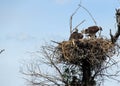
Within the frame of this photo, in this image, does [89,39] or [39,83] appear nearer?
[89,39]

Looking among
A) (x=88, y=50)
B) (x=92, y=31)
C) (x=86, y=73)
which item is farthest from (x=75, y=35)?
(x=86, y=73)

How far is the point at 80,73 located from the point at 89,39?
166 centimetres

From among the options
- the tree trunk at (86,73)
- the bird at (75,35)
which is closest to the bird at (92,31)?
the bird at (75,35)

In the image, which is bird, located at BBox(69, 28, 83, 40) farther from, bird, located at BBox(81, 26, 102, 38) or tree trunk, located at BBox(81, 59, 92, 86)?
tree trunk, located at BBox(81, 59, 92, 86)

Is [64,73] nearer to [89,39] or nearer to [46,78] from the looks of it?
[46,78]

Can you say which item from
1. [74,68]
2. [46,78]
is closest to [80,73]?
[74,68]

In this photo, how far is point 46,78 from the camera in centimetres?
1559

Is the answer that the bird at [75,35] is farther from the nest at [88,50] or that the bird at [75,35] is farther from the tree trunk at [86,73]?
the tree trunk at [86,73]

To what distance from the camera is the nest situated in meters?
14.5

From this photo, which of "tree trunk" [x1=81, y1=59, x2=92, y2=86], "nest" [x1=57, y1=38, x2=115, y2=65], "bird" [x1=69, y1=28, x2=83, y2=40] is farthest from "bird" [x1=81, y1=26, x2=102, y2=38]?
"tree trunk" [x1=81, y1=59, x2=92, y2=86]

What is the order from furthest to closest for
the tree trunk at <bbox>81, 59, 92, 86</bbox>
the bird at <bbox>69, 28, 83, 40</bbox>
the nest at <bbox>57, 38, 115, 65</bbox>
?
1. the tree trunk at <bbox>81, 59, 92, 86</bbox>
2. the bird at <bbox>69, 28, 83, 40</bbox>
3. the nest at <bbox>57, 38, 115, 65</bbox>

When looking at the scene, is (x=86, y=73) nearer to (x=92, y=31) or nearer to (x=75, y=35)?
(x=75, y=35)

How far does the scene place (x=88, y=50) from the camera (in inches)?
574

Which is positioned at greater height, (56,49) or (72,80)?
(56,49)
